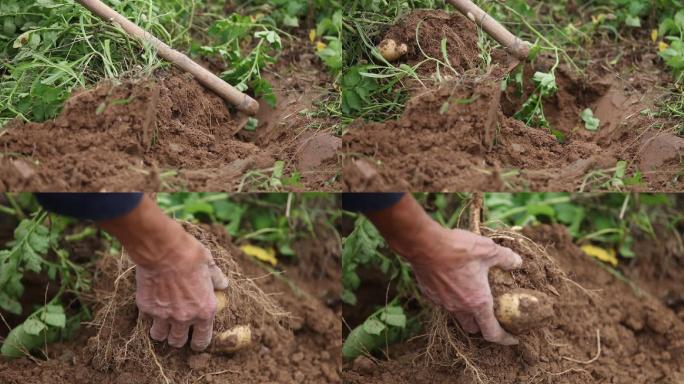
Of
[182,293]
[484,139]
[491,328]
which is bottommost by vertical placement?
[491,328]

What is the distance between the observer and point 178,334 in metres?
2.63

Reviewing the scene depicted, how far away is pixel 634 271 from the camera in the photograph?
3537 millimetres

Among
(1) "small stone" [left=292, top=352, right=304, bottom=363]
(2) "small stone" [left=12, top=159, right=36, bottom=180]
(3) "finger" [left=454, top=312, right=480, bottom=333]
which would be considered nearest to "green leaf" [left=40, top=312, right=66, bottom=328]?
(2) "small stone" [left=12, top=159, right=36, bottom=180]

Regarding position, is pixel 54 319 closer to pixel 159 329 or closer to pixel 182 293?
pixel 159 329

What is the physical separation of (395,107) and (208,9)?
4.07 ft

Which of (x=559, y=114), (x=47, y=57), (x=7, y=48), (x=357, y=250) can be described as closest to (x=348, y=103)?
(x=357, y=250)

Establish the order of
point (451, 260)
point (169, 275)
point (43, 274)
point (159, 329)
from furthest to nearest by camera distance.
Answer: point (43, 274) < point (159, 329) < point (451, 260) < point (169, 275)

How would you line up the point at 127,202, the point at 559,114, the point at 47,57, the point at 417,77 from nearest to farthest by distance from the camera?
the point at 127,202 < the point at 417,77 < the point at 47,57 < the point at 559,114

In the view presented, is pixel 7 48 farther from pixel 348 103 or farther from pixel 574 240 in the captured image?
pixel 574 240

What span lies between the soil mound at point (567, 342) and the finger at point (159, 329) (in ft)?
2.23

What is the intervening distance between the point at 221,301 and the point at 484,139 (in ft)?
3.26

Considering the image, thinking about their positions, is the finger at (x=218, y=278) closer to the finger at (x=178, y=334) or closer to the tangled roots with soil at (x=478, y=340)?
the finger at (x=178, y=334)

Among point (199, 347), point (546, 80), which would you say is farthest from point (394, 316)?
point (546, 80)

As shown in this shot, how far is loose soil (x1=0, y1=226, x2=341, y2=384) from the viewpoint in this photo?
271cm
